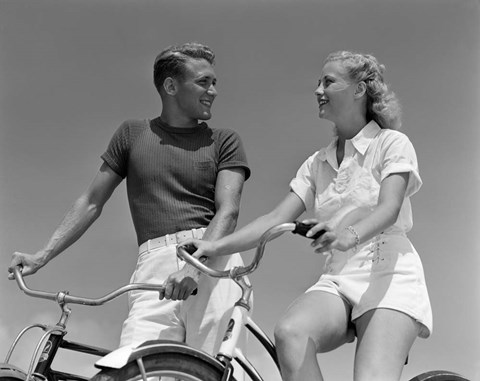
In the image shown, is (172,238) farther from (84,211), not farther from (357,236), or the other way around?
(357,236)

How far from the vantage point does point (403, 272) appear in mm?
3453

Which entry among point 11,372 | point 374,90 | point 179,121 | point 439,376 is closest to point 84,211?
point 179,121

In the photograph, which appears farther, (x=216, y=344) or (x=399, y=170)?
(x=216, y=344)

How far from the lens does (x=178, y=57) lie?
448 cm

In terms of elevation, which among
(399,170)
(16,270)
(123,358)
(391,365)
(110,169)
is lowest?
(123,358)

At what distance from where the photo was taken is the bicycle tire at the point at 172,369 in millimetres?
2955

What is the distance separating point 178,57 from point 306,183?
1.17 metres

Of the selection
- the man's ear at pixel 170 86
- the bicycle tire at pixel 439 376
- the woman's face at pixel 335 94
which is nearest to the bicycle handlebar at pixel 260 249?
the woman's face at pixel 335 94

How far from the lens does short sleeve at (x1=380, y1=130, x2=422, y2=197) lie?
346cm

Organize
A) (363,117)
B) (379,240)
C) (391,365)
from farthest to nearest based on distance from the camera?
(363,117)
(379,240)
(391,365)

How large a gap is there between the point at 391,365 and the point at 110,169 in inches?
82.0

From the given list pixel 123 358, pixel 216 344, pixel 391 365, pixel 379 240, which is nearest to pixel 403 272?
pixel 379 240

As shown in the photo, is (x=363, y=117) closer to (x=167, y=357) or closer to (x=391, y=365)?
(x=391, y=365)

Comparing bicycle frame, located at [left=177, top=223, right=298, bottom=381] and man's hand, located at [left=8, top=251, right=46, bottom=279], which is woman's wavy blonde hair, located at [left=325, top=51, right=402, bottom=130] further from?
man's hand, located at [left=8, top=251, right=46, bottom=279]
